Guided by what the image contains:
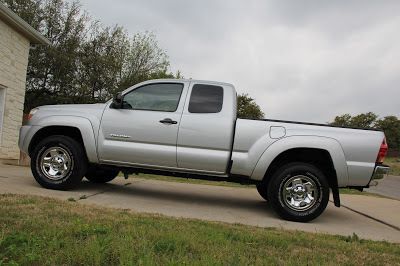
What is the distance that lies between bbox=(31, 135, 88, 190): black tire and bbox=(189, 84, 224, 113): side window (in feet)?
6.38

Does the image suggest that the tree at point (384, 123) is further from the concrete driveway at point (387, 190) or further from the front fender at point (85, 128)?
the front fender at point (85, 128)

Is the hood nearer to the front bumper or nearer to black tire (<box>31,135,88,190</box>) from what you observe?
black tire (<box>31,135,88,190</box>)

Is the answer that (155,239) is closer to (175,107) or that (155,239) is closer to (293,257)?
(293,257)

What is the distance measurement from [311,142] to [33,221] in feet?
13.0

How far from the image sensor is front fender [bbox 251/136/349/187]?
692 centimetres

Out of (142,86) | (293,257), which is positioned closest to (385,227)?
(293,257)

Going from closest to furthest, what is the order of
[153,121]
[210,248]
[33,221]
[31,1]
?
[210,248] → [33,221] → [153,121] → [31,1]

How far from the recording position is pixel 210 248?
4.39 m

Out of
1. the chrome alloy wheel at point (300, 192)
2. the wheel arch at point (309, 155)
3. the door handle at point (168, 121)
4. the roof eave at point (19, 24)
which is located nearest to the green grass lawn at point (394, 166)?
the roof eave at point (19, 24)

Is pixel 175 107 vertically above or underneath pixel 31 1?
underneath

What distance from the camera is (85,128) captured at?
25.2 feet

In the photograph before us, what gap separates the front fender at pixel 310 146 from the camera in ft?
22.7

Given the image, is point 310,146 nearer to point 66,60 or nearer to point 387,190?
point 387,190

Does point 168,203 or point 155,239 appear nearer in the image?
point 155,239
